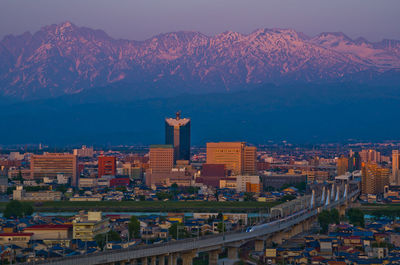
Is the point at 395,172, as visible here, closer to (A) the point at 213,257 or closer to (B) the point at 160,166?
(B) the point at 160,166

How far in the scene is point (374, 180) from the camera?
78938 mm

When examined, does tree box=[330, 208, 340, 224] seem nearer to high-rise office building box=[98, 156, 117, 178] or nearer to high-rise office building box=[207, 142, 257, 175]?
high-rise office building box=[98, 156, 117, 178]

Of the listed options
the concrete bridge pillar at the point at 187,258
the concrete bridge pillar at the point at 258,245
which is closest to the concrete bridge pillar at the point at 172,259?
the concrete bridge pillar at the point at 187,258

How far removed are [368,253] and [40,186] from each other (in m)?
46.8

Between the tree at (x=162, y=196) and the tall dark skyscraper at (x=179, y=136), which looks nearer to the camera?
→ the tree at (x=162, y=196)

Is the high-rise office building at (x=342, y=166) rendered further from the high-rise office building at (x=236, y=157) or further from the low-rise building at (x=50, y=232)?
the low-rise building at (x=50, y=232)

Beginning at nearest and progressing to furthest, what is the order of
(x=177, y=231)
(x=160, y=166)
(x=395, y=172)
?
1. (x=177, y=231)
2. (x=395, y=172)
3. (x=160, y=166)

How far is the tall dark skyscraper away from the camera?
11450cm

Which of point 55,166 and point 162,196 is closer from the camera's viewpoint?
A: point 162,196

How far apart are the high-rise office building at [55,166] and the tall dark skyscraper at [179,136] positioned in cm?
2299

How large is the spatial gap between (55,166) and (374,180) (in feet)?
94.3

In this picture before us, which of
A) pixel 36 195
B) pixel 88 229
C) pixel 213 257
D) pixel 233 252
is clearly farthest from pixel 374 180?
pixel 213 257

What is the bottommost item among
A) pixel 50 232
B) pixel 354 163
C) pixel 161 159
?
pixel 50 232

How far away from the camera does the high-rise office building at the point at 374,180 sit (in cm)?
7894
